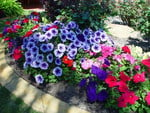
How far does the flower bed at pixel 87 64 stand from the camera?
10.1 feet

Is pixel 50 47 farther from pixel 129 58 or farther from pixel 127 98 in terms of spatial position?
pixel 127 98

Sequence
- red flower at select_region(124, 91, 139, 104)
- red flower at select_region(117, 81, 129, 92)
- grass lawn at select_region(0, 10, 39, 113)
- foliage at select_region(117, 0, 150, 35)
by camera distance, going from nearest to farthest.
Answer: red flower at select_region(124, 91, 139, 104), red flower at select_region(117, 81, 129, 92), grass lawn at select_region(0, 10, 39, 113), foliage at select_region(117, 0, 150, 35)

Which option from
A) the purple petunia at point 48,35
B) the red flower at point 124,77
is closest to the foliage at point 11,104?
the purple petunia at point 48,35

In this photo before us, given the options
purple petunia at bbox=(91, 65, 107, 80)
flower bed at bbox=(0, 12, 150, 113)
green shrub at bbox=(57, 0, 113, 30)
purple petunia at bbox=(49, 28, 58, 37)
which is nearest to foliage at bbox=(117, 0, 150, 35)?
green shrub at bbox=(57, 0, 113, 30)

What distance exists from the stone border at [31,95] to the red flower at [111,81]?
0.44 m

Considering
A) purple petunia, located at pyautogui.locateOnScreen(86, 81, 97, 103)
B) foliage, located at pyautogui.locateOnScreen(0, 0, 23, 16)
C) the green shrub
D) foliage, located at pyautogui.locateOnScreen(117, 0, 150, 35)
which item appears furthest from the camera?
foliage, located at pyautogui.locateOnScreen(0, 0, 23, 16)

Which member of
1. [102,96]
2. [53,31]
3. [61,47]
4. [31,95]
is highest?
[53,31]

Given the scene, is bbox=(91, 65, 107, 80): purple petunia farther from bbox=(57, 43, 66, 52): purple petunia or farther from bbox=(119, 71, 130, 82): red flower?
bbox=(57, 43, 66, 52): purple petunia

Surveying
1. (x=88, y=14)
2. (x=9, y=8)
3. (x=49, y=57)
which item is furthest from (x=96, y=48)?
(x=9, y=8)

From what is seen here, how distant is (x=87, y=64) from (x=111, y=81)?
60cm

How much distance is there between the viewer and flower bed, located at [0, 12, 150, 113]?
3.07 meters

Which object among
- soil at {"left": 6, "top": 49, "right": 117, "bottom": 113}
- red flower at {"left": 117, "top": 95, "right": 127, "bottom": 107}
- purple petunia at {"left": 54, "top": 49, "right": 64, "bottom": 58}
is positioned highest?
purple petunia at {"left": 54, "top": 49, "right": 64, "bottom": 58}

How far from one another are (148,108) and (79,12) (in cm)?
259

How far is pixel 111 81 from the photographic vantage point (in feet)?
10.2
